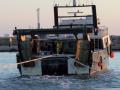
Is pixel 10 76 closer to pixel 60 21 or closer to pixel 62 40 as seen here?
pixel 62 40

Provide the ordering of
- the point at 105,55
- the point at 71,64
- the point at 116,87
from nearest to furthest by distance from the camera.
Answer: the point at 116,87 < the point at 71,64 < the point at 105,55

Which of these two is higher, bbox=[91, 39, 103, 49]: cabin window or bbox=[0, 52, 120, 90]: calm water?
bbox=[91, 39, 103, 49]: cabin window

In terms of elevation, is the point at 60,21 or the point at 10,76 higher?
the point at 60,21

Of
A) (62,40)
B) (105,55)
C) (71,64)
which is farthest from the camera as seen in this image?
(105,55)

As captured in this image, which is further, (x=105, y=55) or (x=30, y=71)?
(x=105, y=55)

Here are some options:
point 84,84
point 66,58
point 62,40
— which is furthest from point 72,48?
point 84,84

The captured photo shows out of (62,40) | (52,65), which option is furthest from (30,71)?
(62,40)

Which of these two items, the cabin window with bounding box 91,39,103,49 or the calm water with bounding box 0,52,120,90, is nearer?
the calm water with bounding box 0,52,120,90

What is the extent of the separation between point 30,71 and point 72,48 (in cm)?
480

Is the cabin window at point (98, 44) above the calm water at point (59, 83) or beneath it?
above

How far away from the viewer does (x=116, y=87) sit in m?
39.9

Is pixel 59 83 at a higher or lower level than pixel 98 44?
lower

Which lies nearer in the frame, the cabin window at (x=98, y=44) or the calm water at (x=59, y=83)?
the calm water at (x=59, y=83)

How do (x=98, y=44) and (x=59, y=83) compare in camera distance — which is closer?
(x=59, y=83)
